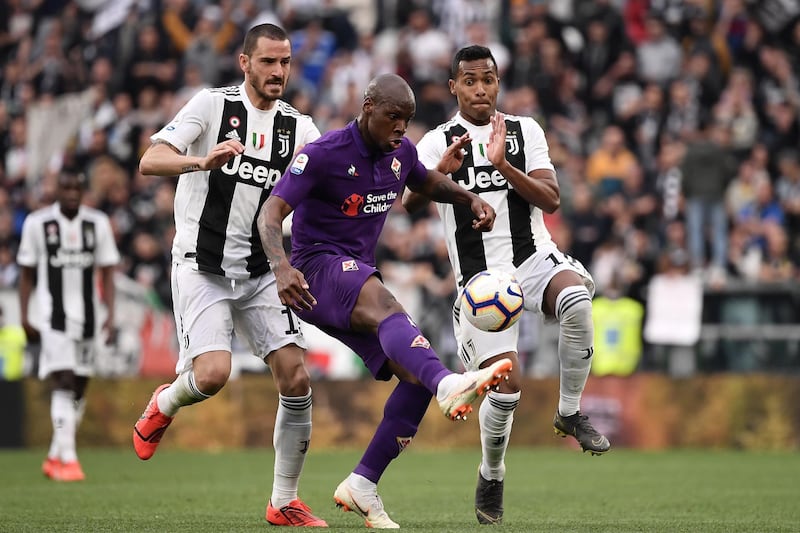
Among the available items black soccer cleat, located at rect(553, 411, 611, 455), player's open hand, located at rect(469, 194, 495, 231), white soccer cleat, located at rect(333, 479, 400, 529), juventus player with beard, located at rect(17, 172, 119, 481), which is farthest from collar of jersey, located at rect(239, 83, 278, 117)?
juventus player with beard, located at rect(17, 172, 119, 481)

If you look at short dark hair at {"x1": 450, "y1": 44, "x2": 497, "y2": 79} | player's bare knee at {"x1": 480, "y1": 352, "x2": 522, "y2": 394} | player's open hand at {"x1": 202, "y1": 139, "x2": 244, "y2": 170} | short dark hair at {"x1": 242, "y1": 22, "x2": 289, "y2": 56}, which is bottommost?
player's bare knee at {"x1": 480, "y1": 352, "x2": 522, "y2": 394}

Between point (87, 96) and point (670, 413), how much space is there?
1032cm

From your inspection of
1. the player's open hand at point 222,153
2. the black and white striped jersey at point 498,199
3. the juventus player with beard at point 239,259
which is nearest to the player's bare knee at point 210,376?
the juventus player with beard at point 239,259

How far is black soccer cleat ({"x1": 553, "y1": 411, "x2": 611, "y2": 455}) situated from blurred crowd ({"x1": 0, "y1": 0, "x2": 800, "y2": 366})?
310 inches

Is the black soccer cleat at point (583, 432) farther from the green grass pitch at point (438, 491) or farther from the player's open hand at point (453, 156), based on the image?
the player's open hand at point (453, 156)

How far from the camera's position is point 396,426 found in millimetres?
8047

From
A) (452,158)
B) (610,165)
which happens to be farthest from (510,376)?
(610,165)

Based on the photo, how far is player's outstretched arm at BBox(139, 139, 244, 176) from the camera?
25.2 feet

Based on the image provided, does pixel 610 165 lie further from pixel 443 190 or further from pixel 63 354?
pixel 443 190

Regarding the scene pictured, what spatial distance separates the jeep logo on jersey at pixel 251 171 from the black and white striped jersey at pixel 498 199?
107 cm

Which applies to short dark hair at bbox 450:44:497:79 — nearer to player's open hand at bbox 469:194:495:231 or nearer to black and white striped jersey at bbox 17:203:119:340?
player's open hand at bbox 469:194:495:231

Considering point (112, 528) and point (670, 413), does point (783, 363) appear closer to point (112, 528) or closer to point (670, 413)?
point (670, 413)

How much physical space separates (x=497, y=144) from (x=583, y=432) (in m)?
1.82

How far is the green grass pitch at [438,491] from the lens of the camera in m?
8.46
